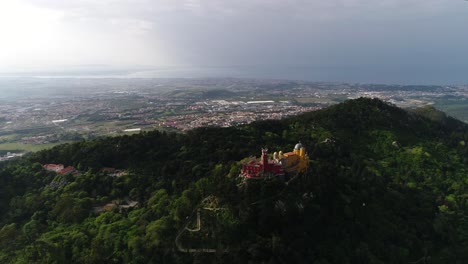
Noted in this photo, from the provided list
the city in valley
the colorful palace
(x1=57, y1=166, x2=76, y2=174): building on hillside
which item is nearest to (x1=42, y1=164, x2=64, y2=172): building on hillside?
(x1=57, y1=166, x2=76, y2=174): building on hillside

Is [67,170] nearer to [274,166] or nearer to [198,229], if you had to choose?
[198,229]

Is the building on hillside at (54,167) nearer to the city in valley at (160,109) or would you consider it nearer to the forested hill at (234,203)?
the forested hill at (234,203)

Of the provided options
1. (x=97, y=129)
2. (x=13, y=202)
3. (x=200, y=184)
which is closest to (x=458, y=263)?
(x=200, y=184)

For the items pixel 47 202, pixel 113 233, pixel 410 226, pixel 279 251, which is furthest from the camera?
pixel 47 202

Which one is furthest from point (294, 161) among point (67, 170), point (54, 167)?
point (54, 167)

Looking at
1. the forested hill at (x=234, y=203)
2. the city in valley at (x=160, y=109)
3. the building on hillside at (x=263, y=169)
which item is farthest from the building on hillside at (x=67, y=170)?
the city in valley at (x=160, y=109)

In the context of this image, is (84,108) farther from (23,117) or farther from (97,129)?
(97,129)

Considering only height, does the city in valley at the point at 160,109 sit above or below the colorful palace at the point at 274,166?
below
